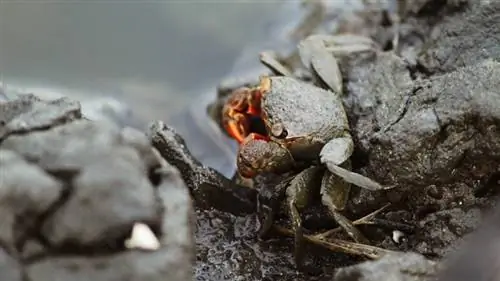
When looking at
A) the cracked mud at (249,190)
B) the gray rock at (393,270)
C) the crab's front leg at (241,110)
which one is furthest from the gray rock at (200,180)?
the gray rock at (393,270)

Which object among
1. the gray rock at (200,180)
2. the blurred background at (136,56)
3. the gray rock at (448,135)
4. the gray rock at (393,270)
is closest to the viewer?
the gray rock at (393,270)

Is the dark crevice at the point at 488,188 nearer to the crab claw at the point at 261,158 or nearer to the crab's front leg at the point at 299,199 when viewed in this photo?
the crab's front leg at the point at 299,199

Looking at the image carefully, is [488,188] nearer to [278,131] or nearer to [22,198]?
[278,131]

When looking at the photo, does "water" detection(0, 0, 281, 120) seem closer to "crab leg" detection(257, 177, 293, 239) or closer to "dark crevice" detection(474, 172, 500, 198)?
"crab leg" detection(257, 177, 293, 239)

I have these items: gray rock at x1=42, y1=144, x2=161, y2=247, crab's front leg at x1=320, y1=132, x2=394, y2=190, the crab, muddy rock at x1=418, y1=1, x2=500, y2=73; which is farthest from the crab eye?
gray rock at x1=42, y1=144, x2=161, y2=247

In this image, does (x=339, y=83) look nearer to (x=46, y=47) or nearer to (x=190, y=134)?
(x=190, y=134)

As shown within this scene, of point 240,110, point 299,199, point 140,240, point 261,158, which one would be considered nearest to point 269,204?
point 299,199
